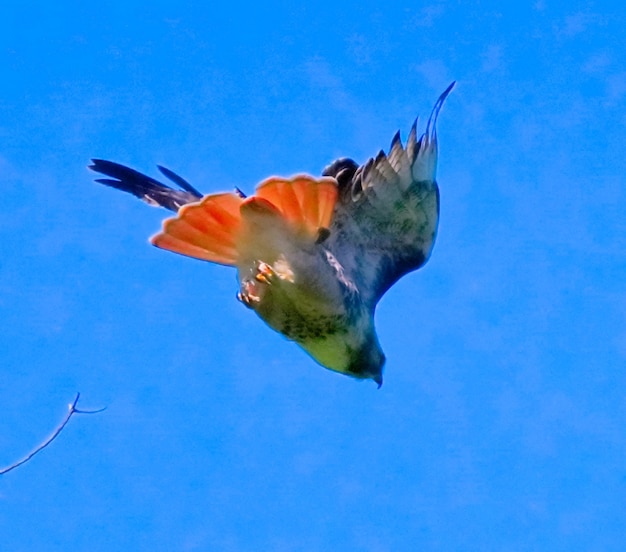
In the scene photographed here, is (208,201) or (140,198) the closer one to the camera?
(208,201)

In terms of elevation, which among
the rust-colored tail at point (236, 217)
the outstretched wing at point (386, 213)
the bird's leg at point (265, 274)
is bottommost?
the bird's leg at point (265, 274)

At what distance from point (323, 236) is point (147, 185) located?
118 cm

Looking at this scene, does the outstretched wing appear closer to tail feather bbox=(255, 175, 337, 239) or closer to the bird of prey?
the bird of prey

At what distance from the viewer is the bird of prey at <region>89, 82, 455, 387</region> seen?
5.34 metres

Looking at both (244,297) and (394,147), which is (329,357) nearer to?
(244,297)

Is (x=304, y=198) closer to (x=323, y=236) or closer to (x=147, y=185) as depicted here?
(x=323, y=236)

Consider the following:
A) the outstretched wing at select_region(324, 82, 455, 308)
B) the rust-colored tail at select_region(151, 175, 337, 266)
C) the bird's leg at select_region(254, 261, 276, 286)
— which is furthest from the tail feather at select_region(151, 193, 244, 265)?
the outstretched wing at select_region(324, 82, 455, 308)

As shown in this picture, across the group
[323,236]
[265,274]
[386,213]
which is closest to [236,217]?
[265,274]

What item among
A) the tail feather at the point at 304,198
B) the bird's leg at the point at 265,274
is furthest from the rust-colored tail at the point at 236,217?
the bird's leg at the point at 265,274

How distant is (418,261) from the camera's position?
6.18 meters

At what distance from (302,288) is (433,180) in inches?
45.0

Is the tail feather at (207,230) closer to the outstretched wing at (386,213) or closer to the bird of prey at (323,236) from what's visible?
the bird of prey at (323,236)

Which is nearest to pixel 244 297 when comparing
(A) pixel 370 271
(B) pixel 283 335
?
(B) pixel 283 335

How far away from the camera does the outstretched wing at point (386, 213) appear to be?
5.78m
